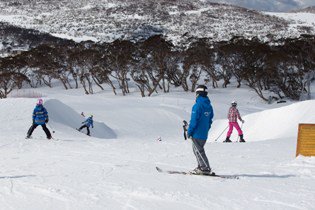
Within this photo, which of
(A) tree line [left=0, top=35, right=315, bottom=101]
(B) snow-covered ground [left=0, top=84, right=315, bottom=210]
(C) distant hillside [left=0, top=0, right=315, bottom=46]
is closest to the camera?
(B) snow-covered ground [left=0, top=84, right=315, bottom=210]

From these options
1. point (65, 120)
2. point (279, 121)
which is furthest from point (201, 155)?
point (65, 120)

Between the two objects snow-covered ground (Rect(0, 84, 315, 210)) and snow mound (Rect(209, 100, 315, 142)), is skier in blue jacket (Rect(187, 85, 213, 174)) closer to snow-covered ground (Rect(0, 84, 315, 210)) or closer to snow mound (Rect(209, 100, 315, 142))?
snow-covered ground (Rect(0, 84, 315, 210))

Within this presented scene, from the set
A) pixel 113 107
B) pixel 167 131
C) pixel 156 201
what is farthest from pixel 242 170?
pixel 113 107

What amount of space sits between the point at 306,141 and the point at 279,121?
9.45 m

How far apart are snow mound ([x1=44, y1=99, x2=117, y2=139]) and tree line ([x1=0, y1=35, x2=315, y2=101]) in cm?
2024

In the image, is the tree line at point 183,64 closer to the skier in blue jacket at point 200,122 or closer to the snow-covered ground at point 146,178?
the snow-covered ground at point 146,178

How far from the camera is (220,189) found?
17.6ft

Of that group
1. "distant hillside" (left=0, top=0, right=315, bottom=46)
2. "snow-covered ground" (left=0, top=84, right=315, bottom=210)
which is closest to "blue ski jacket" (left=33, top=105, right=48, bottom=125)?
"snow-covered ground" (left=0, top=84, right=315, bottom=210)

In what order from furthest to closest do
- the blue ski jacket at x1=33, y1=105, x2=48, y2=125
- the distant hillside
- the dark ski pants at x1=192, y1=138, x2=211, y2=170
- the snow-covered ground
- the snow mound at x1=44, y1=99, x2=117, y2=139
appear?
the distant hillside < the snow mound at x1=44, y1=99, x2=117, y2=139 < the blue ski jacket at x1=33, y1=105, x2=48, y2=125 < the dark ski pants at x1=192, y1=138, x2=211, y2=170 < the snow-covered ground

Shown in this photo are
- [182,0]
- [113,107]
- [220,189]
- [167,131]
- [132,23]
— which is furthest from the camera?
[182,0]

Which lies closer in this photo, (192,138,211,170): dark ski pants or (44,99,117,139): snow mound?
(192,138,211,170): dark ski pants

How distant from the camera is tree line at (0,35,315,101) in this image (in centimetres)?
4081

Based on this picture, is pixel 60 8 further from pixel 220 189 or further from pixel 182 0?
pixel 220 189

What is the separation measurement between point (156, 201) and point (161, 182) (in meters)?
1.10
